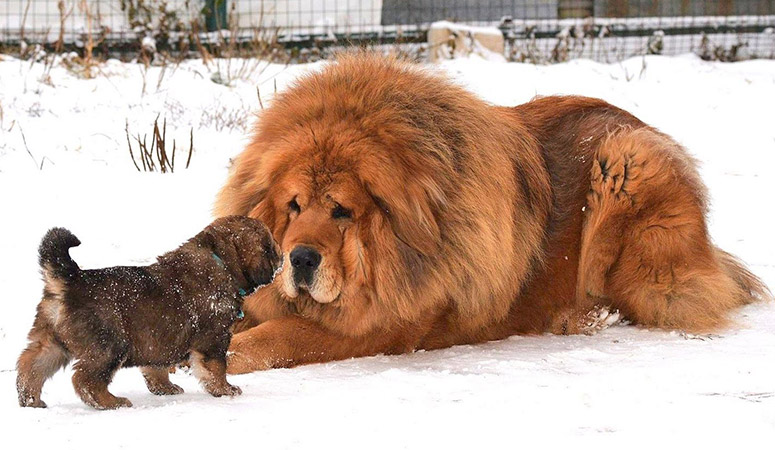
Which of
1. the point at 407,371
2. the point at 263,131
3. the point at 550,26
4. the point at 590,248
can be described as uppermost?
the point at 550,26

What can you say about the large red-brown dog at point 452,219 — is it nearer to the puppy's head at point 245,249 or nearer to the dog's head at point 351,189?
the dog's head at point 351,189

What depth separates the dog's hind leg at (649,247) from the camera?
4.88 m

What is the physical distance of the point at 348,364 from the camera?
4160 mm

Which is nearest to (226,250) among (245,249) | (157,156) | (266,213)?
(245,249)

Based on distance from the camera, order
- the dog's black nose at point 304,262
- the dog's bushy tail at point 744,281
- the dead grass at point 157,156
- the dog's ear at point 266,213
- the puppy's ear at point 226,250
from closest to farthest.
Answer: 1. the puppy's ear at point 226,250
2. the dog's black nose at point 304,262
3. the dog's ear at point 266,213
4. the dog's bushy tail at point 744,281
5. the dead grass at point 157,156

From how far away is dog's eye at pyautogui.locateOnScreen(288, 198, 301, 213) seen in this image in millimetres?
4137

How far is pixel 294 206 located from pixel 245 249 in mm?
528

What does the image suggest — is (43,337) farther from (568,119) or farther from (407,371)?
(568,119)

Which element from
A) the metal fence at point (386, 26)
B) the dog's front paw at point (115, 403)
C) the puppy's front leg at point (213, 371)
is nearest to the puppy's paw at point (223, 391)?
the puppy's front leg at point (213, 371)

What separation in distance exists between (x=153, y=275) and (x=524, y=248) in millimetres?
1963

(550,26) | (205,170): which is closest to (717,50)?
Result: (550,26)

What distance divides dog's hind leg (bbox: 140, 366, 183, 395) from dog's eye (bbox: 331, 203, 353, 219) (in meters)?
0.96

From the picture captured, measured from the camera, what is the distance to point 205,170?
7.34 m

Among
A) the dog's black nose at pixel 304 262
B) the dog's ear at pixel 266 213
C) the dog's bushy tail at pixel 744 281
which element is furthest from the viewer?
the dog's bushy tail at pixel 744 281
